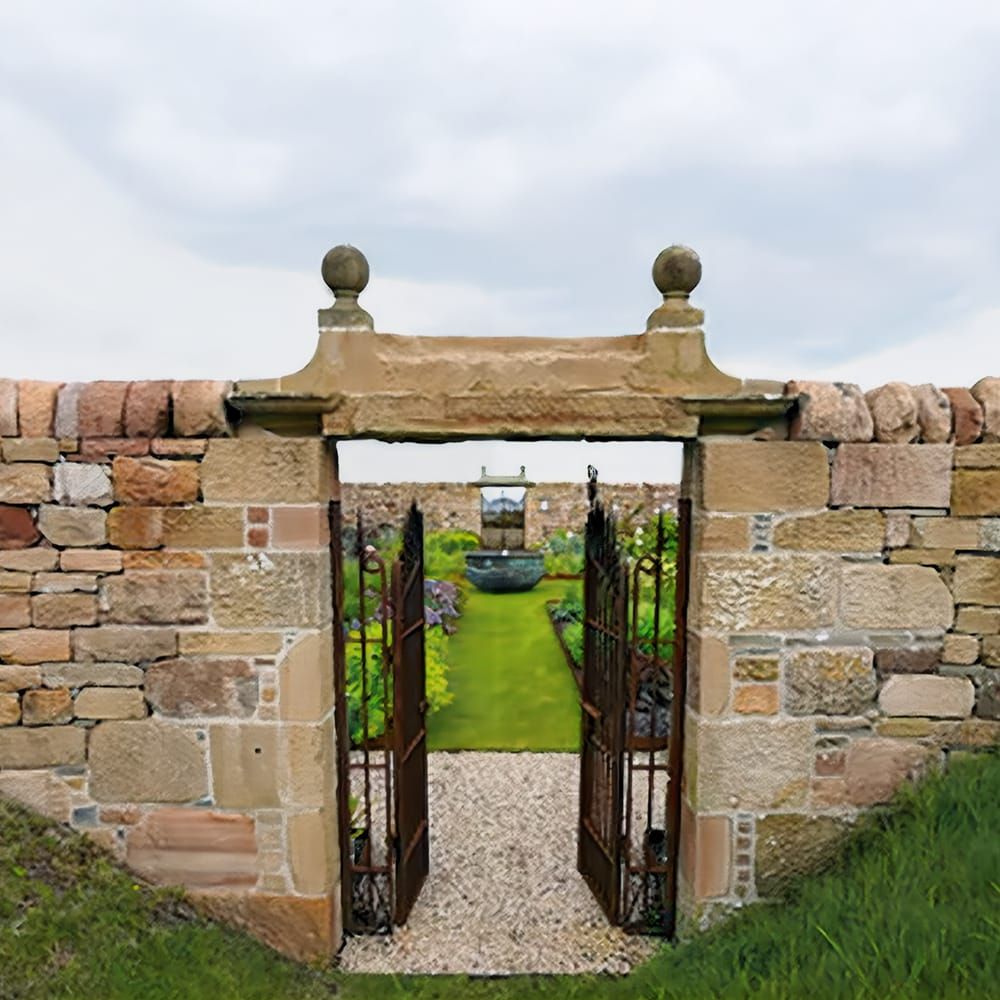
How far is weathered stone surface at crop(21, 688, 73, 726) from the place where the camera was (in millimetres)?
3514

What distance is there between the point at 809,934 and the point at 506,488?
12313 mm

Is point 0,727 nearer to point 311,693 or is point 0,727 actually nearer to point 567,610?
point 311,693

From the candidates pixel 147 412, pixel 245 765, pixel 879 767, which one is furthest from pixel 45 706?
pixel 879 767

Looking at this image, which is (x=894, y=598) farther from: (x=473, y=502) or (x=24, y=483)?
(x=473, y=502)

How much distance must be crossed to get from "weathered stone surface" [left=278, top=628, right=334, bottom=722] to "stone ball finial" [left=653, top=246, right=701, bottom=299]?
237 cm

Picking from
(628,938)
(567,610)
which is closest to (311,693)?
(628,938)

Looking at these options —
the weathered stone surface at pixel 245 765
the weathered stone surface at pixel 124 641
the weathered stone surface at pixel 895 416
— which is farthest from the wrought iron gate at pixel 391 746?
the weathered stone surface at pixel 895 416

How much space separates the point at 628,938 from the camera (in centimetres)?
395

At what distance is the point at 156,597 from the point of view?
11.3 feet

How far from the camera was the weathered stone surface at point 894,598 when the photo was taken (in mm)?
3480

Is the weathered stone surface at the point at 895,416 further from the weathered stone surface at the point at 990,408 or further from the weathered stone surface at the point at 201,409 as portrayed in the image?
the weathered stone surface at the point at 201,409

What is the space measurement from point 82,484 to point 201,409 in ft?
2.25

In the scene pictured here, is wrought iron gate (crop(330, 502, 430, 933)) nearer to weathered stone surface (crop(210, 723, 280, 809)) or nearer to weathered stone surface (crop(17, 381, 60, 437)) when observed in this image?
weathered stone surface (crop(210, 723, 280, 809))

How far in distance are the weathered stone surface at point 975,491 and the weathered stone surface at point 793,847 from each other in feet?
5.49
